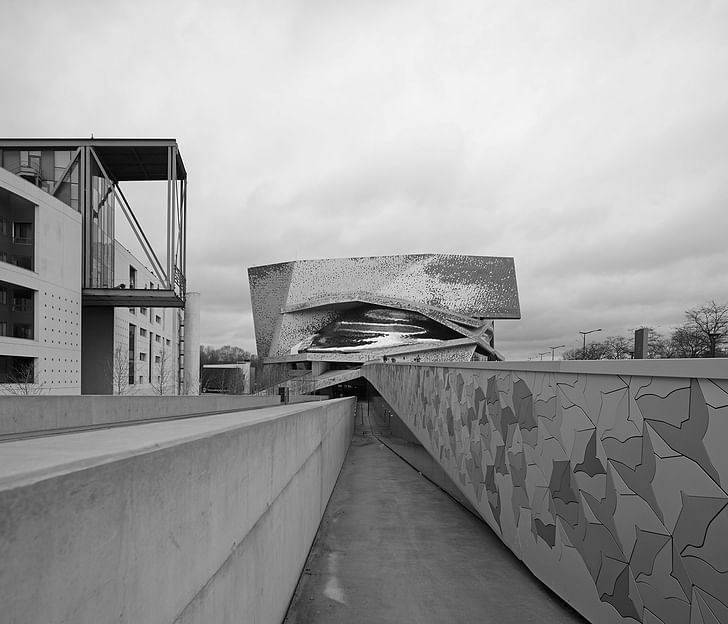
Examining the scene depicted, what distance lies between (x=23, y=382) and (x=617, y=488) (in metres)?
22.7

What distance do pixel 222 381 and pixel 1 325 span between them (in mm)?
55853

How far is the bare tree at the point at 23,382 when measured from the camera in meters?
20.1

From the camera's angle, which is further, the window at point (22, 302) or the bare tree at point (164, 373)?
the bare tree at point (164, 373)

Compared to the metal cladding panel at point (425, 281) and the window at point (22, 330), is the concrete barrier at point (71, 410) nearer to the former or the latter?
the window at point (22, 330)

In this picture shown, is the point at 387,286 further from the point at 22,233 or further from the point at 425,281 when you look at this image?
the point at 22,233

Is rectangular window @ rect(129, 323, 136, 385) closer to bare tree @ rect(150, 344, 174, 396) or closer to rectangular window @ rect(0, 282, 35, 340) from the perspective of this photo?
bare tree @ rect(150, 344, 174, 396)

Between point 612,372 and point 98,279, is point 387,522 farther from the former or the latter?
point 98,279

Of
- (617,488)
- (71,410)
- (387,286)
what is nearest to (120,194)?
(71,410)

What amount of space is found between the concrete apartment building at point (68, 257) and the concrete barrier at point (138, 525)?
2043 cm

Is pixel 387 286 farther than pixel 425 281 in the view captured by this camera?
Yes

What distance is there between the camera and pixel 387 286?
68.0 meters

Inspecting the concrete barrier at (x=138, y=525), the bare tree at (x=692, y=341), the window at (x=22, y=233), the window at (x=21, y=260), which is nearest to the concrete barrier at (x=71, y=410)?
the concrete barrier at (x=138, y=525)

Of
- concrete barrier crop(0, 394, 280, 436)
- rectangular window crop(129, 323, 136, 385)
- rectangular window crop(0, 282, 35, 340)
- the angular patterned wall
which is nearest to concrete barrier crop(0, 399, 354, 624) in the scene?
concrete barrier crop(0, 394, 280, 436)

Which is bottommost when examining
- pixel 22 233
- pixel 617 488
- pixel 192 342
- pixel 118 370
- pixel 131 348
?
pixel 617 488
